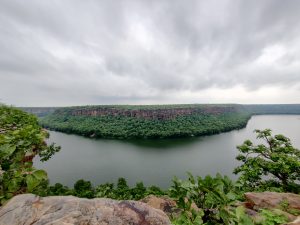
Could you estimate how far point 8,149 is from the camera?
9.09 feet

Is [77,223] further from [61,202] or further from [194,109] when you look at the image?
[194,109]

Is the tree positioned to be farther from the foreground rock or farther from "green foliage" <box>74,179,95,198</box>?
"green foliage" <box>74,179,95,198</box>

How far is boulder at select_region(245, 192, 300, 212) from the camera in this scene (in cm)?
608

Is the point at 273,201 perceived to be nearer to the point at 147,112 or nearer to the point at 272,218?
the point at 272,218

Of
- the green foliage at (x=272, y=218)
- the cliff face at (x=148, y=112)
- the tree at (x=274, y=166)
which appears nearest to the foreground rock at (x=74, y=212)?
the green foliage at (x=272, y=218)

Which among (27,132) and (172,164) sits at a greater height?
(27,132)

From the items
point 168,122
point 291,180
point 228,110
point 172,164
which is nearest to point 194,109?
point 168,122

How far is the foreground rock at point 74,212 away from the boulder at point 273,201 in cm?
481

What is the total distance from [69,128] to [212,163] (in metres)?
84.6

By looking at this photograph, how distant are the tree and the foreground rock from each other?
31.2ft

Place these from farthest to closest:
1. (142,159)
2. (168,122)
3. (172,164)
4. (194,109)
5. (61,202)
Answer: (194,109), (168,122), (142,159), (172,164), (61,202)

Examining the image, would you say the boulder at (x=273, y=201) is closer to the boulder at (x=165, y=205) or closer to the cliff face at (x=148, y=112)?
the boulder at (x=165, y=205)

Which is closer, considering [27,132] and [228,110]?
[27,132]

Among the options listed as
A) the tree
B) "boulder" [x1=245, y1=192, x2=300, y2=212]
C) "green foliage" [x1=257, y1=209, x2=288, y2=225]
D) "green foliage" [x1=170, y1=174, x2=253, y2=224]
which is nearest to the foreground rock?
"green foliage" [x1=170, y1=174, x2=253, y2=224]
